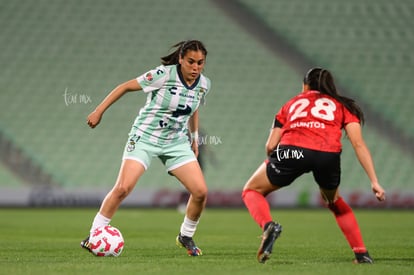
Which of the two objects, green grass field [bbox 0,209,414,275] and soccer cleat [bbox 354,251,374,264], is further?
soccer cleat [bbox 354,251,374,264]

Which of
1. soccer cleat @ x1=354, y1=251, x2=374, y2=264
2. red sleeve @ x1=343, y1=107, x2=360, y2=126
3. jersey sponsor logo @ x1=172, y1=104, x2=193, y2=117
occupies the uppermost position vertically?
red sleeve @ x1=343, y1=107, x2=360, y2=126

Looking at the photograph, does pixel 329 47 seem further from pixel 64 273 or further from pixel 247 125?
pixel 64 273

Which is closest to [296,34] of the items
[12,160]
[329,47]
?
[329,47]

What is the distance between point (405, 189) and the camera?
2123 cm

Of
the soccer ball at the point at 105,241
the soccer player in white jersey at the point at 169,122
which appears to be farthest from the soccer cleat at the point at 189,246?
the soccer ball at the point at 105,241

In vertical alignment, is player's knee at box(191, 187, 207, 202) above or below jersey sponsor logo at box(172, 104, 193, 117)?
below

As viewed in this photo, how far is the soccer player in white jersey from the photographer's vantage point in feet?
23.9

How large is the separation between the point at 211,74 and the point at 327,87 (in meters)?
16.1

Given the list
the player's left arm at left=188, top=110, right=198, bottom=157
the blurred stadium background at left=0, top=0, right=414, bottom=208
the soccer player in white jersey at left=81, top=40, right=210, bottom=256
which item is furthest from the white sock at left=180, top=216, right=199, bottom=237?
the blurred stadium background at left=0, top=0, right=414, bottom=208

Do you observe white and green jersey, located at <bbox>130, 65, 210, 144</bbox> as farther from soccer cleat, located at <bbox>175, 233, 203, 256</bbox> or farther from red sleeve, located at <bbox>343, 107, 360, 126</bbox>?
red sleeve, located at <bbox>343, 107, 360, 126</bbox>

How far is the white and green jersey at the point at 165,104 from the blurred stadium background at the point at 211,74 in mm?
12688

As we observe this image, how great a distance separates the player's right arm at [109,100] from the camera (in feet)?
23.1

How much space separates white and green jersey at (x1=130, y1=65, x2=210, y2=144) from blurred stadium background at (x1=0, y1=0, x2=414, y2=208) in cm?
1269

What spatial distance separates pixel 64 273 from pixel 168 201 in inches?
553
